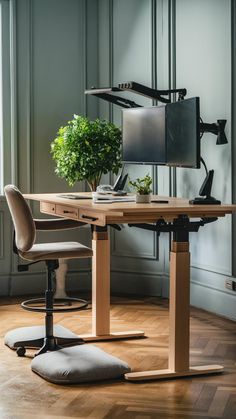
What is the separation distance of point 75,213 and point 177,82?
6.51 feet

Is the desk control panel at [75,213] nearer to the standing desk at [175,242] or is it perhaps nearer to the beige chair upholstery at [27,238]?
the standing desk at [175,242]

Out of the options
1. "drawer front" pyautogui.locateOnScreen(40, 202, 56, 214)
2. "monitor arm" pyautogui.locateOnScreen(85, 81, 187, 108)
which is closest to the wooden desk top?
"drawer front" pyautogui.locateOnScreen(40, 202, 56, 214)

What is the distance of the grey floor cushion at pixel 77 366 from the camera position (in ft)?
13.5

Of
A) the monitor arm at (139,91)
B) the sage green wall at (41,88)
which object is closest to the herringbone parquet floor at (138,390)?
the sage green wall at (41,88)

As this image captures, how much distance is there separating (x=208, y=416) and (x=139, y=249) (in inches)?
124

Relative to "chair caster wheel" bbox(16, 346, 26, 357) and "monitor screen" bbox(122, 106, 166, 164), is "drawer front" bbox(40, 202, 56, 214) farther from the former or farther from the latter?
"chair caster wheel" bbox(16, 346, 26, 357)

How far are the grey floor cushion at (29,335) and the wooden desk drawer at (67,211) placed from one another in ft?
2.47

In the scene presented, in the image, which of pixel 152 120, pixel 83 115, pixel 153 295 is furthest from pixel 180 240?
pixel 83 115

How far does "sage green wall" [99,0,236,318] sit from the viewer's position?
5645 millimetres

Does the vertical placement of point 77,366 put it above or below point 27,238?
below

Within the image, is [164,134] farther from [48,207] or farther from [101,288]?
[101,288]

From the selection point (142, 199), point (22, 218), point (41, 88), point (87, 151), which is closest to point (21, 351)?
point (22, 218)

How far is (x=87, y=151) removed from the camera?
6.11 m

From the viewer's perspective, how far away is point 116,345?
491cm
